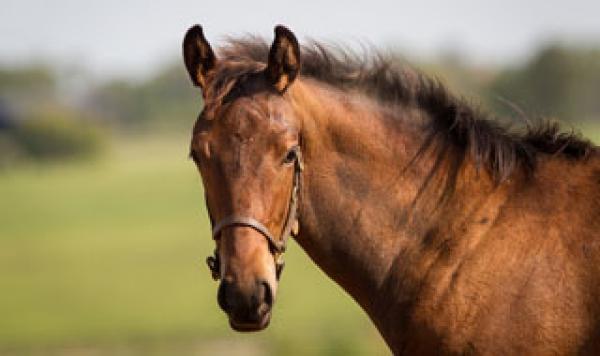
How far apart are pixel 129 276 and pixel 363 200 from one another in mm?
63306

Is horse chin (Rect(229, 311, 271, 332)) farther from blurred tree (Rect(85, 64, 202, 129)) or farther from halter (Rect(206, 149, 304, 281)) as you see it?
A: blurred tree (Rect(85, 64, 202, 129))

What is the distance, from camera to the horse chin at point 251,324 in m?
5.45

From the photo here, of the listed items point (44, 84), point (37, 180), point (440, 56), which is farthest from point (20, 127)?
point (440, 56)

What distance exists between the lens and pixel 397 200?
19.9 feet

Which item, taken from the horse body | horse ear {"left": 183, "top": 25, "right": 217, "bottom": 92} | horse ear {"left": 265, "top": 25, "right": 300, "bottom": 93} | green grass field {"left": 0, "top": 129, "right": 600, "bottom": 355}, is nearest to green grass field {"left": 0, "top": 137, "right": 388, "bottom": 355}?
green grass field {"left": 0, "top": 129, "right": 600, "bottom": 355}

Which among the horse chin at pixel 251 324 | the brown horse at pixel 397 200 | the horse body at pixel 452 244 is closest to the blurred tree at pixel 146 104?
the brown horse at pixel 397 200

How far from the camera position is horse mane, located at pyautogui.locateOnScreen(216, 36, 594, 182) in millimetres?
6098

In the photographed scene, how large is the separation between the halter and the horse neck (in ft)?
0.46

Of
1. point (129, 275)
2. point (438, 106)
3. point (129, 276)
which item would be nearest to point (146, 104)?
point (129, 275)

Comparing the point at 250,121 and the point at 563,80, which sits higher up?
the point at 563,80

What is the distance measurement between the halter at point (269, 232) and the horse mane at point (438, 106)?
70 cm

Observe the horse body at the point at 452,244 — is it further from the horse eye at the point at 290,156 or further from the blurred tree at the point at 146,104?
the blurred tree at the point at 146,104

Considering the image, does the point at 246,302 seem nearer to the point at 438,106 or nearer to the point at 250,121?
the point at 250,121

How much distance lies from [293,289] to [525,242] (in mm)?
56949
